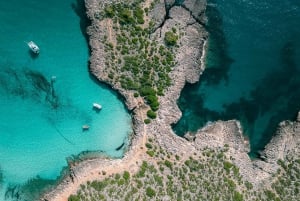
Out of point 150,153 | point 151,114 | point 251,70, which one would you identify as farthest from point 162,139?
point 251,70

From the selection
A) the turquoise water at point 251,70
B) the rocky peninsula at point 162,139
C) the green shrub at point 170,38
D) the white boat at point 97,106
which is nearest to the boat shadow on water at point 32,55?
the rocky peninsula at point 162,139

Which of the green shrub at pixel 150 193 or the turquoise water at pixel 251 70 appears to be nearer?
the green shrub at pixel 150 193

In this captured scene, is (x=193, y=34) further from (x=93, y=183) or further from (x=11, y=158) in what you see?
(x=11, y=158)

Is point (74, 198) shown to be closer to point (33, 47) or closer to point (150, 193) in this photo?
point (150, 193)

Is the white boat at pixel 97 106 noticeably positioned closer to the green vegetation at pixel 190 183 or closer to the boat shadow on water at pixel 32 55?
the green vegetation at pixel 190 183

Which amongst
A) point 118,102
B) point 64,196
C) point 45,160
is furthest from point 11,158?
point 118,102
